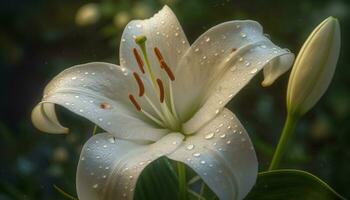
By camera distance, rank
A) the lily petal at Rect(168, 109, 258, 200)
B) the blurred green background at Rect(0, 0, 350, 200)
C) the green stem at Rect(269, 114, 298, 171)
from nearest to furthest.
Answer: the lily petal at Rect(168, 109, 258, 200)
the green stem at Rect(269, 114, 298, 171)
the blurred green background at Rect(0, 0, 350, 200)

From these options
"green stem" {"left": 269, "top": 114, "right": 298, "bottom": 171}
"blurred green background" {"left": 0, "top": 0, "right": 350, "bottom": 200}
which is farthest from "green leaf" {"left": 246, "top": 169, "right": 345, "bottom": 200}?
"blurred green background" {"left": 0, "top": 0, "right": 350, "bottom": 200}

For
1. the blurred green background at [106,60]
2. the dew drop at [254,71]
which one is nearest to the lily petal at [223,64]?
the dew drop at [254,71]

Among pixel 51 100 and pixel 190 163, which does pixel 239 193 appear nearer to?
pixel 190 163

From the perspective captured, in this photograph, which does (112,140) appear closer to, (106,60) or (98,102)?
(98,102)

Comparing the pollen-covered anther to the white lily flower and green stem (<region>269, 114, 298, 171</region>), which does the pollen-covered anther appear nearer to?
the white lily flower

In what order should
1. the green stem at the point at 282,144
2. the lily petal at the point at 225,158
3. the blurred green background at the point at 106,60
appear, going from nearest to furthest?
the lily petal at the point at 225,158 → the green stem at the point at 282,144 → the blurred green background at the point at 106,60

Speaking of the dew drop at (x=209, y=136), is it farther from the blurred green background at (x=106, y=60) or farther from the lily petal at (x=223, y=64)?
the blurred green background at (x=106, y=60)
